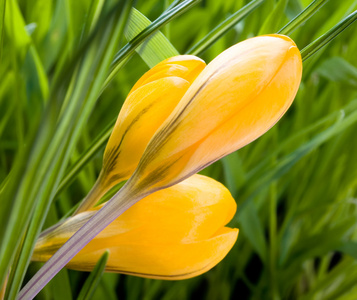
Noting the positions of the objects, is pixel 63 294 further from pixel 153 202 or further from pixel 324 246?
pixel 324 246

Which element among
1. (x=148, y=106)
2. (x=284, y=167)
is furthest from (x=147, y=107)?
(x=284, y=167)

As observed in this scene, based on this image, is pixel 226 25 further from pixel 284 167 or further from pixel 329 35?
pixel 284 167

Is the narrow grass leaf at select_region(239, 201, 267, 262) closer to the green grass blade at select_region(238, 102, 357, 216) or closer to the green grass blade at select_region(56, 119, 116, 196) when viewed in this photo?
the green grass blade at select_region(238, 102, 357, 216)

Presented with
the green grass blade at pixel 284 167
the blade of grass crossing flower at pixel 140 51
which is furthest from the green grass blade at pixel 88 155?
the green grass blade at pixel 284 167

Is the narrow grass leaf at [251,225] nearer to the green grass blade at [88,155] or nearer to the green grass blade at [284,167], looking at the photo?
the green grass blade at [284,167]

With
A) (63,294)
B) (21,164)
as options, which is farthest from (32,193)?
(63,294)

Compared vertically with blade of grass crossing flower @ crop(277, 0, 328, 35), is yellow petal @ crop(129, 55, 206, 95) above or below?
above

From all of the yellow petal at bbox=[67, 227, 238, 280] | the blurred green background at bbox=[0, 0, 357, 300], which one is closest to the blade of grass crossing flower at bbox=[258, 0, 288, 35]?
the blurred green background at bbox=[0, 0, 357, 300]
